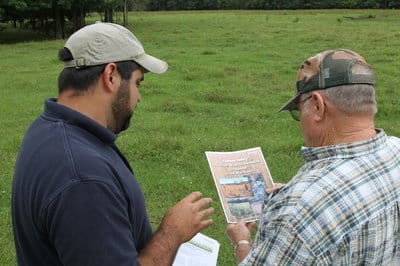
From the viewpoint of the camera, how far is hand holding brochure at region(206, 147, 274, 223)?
275 cm

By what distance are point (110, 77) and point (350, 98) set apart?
0.91 meters

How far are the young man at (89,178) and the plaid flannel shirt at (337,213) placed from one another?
1.53 ft

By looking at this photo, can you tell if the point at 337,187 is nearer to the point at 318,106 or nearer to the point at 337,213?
the point at 337,213

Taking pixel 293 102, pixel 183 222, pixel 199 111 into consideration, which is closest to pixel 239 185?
pixel 183 222

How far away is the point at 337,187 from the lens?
1.86 metres

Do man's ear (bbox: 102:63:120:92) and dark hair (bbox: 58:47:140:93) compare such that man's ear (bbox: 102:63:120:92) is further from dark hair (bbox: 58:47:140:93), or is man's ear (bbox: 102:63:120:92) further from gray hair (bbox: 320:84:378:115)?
gray hair (bbox: 320:84:378:115)

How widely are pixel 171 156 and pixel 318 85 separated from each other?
17.5ft

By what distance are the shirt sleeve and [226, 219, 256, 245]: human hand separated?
877 millimetres

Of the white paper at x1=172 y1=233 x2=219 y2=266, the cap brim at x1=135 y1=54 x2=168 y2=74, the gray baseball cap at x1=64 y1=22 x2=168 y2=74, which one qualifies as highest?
the gray baseball cap at x1=64 y1=22 x2=168 y2=74

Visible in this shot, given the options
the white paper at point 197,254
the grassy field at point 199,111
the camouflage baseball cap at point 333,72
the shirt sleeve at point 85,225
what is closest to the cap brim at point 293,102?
the camouflage baseball cap at point 333,72

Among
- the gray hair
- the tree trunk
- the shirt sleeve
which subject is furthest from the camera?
the tree trunk

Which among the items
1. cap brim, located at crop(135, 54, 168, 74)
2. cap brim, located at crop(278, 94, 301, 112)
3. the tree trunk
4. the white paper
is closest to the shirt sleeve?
cap brim, located at crop(135, 54, 168, 74)

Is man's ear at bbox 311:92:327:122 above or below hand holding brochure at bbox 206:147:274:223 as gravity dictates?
above

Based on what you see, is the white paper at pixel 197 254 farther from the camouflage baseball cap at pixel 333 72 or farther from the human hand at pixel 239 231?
the camouflage baseball cap at pixel 333 72
